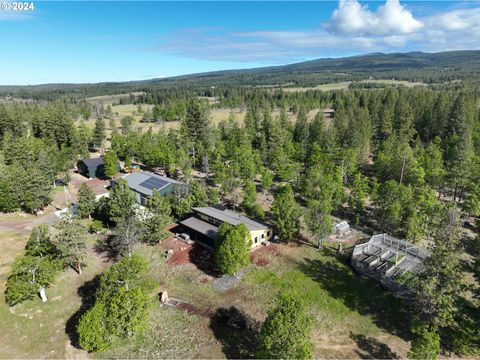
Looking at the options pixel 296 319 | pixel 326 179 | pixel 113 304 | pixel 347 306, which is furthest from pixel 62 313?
pixel 326 179

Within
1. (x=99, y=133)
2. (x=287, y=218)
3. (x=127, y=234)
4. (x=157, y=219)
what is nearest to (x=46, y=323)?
(x=127, y=234)

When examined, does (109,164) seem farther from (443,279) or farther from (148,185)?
(443,279)

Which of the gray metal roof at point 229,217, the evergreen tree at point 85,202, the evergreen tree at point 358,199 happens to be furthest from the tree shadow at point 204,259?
the evergreen tree at point 358,199

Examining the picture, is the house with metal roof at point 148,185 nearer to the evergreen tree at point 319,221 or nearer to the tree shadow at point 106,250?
the tree shadow at point 106,250

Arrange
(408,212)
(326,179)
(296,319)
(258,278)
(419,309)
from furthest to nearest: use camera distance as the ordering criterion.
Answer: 1. (326,179)
2. (408,212)
3. (258,278)
4. (419,309)
5. (296,319)

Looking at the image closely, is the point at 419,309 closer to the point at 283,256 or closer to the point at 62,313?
the point at 283,256
